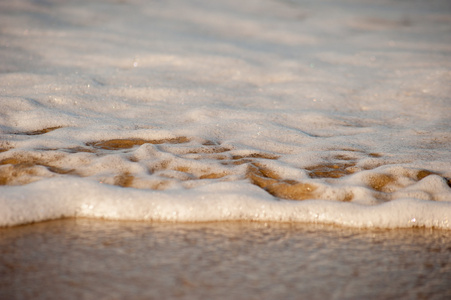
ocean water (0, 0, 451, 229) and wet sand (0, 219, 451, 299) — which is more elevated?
ocean water (0, 0, 451, 229)

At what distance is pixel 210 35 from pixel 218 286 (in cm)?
497

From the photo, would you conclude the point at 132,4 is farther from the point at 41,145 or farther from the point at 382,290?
the point at 382,290

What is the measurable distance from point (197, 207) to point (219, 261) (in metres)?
0.49

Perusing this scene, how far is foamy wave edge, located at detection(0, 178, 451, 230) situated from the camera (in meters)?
2.13

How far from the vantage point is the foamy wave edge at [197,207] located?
213cm

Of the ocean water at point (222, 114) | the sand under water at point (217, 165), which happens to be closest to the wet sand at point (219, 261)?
the sand under water at point (217, 165)

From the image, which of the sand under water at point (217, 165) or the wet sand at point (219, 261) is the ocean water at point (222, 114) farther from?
the wet sand at point (219, 261)

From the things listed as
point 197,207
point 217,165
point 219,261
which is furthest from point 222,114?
point 219,261

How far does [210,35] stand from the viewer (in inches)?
241

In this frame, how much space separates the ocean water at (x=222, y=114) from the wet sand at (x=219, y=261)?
128 mm

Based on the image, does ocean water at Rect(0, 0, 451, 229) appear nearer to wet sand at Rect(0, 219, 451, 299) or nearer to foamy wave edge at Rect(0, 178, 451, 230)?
foamy wave edge at Rect(0, 178, 451, 230)

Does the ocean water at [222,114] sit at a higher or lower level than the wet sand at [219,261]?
higher

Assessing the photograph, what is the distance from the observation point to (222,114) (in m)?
3.72

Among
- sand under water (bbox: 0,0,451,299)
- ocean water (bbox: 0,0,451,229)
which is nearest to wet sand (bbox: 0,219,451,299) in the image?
sand under water (bbox: 0,0,451,299)
